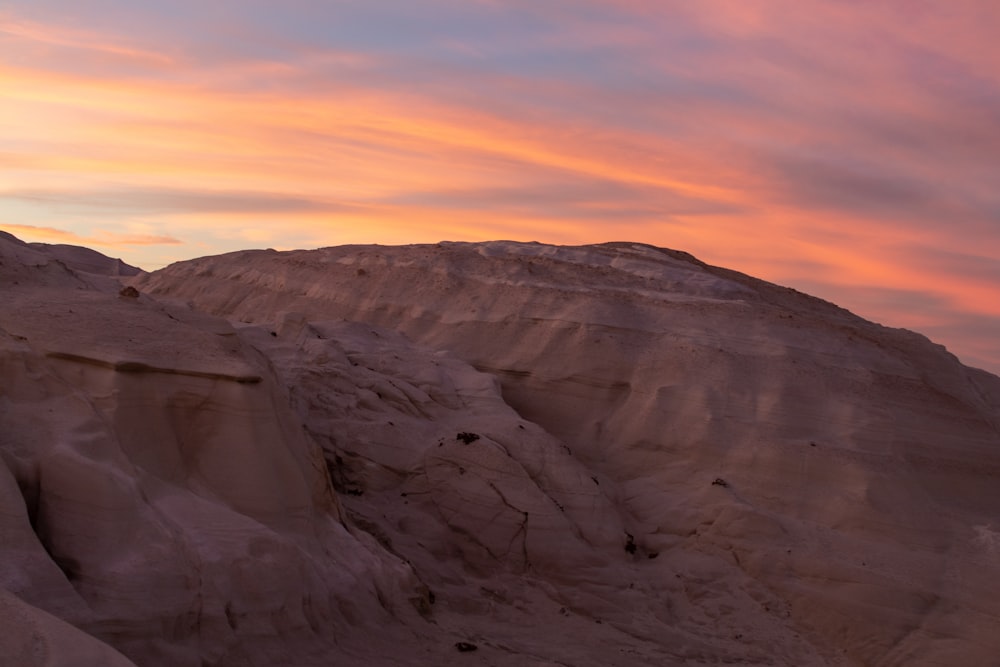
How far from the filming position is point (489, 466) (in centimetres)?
1481

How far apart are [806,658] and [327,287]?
12.1 m

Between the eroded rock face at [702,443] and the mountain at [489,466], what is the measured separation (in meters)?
0.05

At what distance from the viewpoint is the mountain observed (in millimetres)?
9570

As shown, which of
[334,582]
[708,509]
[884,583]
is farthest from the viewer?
[708,509]

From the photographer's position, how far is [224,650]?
9.21 meters

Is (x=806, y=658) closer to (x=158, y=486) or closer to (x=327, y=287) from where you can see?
(x=158, y=486)

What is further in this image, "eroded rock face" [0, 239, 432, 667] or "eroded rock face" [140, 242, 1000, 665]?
"eroded rock face" [140, 242, 1000, 665]

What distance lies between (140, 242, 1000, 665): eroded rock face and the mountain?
0.16ft

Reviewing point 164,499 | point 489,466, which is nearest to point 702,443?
point 489,466

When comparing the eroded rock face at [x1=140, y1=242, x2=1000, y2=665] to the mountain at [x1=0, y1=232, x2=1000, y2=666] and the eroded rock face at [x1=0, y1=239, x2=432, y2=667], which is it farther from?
the eroded rock face at [x1=0, y1=239, x2=432, y2=667]

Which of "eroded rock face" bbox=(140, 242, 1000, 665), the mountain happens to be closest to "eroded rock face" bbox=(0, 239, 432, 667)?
the mountain

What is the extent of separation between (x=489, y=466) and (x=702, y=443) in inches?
152

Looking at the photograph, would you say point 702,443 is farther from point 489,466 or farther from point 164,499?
point 164,499

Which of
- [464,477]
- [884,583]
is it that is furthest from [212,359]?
[884,583]
